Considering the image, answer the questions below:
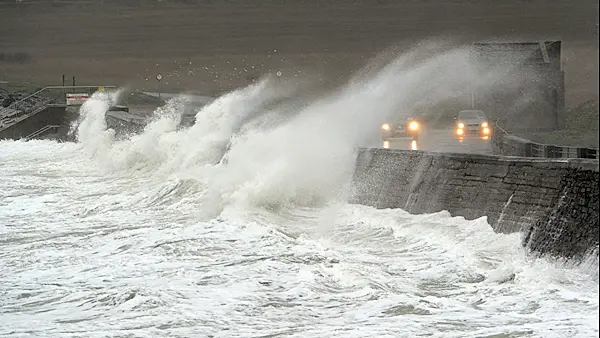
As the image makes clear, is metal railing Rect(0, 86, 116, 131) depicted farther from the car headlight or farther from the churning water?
the car headlight

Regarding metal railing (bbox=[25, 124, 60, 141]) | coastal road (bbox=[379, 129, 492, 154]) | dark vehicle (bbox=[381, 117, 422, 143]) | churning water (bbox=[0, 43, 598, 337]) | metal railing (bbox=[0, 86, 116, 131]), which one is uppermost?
metal railing (bbox=[0, 86, 116, 131])

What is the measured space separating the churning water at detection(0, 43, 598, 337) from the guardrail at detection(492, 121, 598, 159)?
1.59m

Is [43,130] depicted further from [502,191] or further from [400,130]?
[502,191]

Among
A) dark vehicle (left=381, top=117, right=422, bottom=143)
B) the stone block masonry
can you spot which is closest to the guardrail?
the stone block masonry

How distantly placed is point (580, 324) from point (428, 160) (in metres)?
8.75

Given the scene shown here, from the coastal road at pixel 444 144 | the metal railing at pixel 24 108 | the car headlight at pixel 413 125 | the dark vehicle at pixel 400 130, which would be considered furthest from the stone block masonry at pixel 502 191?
the metal railing at pixel 24 108

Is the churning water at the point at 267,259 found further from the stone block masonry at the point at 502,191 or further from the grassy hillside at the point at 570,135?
the grassy hillside at the point at 570,135

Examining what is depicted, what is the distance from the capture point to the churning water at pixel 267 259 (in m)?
11.1

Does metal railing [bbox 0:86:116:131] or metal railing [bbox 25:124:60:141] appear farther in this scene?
metal railing [bbox 0:86:116:131]

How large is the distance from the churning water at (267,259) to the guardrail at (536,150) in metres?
1.59

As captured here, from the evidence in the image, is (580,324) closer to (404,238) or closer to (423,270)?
(423,270)

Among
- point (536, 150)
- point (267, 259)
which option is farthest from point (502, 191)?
point (267, 259)

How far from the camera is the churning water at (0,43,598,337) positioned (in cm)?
1114

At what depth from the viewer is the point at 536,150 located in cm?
1889
